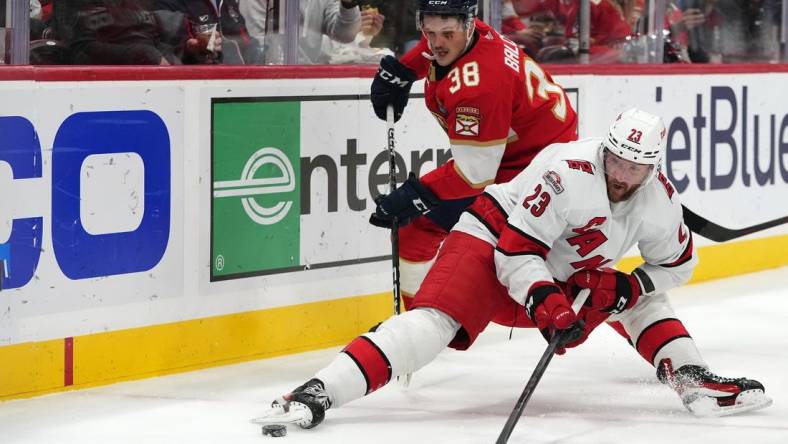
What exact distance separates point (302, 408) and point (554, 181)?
88 cm

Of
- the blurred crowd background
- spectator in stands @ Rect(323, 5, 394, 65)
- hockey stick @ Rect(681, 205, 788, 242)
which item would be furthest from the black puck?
hockey stick @ Rect(681, 205, 788, 242)

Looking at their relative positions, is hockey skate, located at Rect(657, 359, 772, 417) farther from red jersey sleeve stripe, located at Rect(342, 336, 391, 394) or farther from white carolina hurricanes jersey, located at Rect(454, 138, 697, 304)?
red jersey sleeve stripe, located at Rect(342, 336, 391, 394)

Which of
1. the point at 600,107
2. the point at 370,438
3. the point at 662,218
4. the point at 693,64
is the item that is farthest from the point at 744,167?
the point at 370,438

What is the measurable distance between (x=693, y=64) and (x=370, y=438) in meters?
3.51

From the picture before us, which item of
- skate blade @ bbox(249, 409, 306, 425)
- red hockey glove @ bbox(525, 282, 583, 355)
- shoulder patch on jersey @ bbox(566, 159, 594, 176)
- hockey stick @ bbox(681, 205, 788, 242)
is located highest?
shoulder patch on jersey @ bbox(566, 159, 594, 176)

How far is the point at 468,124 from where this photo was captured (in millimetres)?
4262

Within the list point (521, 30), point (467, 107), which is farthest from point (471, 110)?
point (521, 30)

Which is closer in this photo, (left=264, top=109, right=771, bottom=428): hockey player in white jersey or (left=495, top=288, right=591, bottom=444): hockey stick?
(left=495, top=288, right=591, bottom=444): hockey stick

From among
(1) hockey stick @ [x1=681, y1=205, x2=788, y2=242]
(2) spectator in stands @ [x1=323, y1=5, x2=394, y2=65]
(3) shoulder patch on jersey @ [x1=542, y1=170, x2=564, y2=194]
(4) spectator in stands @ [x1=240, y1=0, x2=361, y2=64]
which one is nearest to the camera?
(3) shoulder patch on jersey @ [x1=542, y1=170, x2=564, y2=194]

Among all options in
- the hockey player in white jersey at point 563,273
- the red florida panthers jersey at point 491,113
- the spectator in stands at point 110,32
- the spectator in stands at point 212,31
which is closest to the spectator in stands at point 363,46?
the spectator in stands at point 212,31

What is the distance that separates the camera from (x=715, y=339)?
524 cm

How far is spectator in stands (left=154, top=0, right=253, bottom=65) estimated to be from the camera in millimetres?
4809

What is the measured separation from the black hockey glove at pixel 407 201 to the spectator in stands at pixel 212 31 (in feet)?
2.71

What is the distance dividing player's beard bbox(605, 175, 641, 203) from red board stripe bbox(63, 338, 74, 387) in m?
1.63
